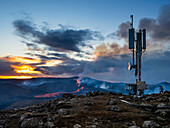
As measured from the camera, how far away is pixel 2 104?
15262 centimetres

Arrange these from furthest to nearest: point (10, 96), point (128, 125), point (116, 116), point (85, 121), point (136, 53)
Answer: point (10, 96) < point (136, 53) < point (116, 116) < point (85, 121) < point (128, 125)

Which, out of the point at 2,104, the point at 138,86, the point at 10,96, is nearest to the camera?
the point at 138,86

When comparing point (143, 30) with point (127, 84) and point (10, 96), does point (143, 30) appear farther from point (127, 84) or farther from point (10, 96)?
point (10, 96)

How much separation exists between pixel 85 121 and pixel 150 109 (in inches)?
188

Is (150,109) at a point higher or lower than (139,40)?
lower

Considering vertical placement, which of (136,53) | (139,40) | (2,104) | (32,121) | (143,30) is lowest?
(2,104)

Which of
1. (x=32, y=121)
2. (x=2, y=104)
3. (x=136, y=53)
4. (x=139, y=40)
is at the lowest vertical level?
(x=2, y=104)

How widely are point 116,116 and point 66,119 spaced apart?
108 inches

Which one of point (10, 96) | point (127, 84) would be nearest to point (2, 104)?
point (10, 96)

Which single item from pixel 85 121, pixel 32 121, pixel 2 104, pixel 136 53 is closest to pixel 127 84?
pixel 136 53

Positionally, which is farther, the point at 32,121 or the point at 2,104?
the point at 2,104

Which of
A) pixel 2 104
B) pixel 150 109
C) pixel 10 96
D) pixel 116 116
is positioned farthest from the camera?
pixel 10 96

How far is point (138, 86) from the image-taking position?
17.5 metres

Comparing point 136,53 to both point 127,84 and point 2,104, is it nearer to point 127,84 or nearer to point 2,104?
point 127,84
